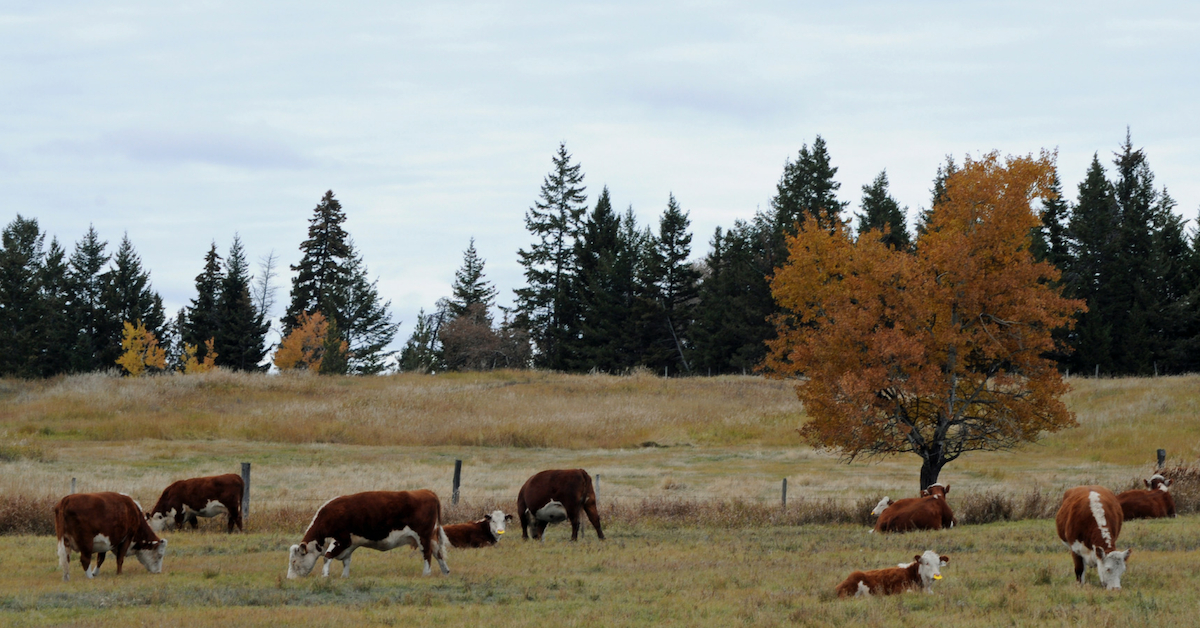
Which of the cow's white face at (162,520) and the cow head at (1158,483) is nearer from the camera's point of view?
the cow's white face at (162,520)

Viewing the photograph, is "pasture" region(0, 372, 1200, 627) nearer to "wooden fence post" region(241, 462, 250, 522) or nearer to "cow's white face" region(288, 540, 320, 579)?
"cow's white face" region(288, 540, 320, 579)

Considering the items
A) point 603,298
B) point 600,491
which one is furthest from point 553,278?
point 600,491

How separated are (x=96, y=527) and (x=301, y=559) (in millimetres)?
2845

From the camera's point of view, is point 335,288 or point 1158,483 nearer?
point 1158,483

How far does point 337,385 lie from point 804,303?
134 ft

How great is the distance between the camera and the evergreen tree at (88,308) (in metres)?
81.2

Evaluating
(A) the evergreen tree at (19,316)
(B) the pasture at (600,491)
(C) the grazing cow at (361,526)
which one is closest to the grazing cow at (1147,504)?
(B) the pasture at (600,491)

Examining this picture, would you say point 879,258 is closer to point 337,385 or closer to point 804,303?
point 804,303

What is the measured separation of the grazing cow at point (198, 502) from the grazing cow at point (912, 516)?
511 inches

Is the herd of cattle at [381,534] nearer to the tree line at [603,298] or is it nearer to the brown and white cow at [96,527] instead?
the brown and white cow at [96,527]

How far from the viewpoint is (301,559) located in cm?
1323

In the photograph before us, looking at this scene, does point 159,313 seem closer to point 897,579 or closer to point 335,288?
point 335,288

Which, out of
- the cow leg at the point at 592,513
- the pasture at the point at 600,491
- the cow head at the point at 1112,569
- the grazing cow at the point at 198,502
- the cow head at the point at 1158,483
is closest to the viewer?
the pasture at the point at 600,491

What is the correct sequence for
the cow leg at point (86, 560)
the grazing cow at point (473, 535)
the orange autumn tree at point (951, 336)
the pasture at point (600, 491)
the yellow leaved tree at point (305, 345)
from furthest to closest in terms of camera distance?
the yellow leaved tree at point (305, 345) → the orange autumn tree at point (951, 336) → the grazing cow at point (473, 535) → the cow leg at point (86, 560) → the pasture at point (600, 491)
